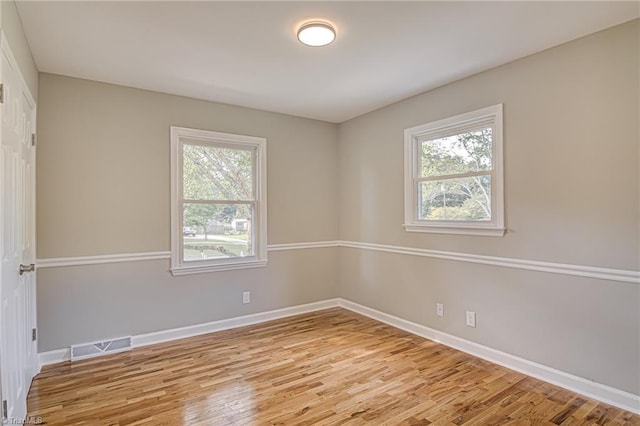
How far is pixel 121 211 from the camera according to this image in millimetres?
3328

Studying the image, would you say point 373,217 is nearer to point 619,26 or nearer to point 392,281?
Answer: point 392,281

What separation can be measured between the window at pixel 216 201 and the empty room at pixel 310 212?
2 cm

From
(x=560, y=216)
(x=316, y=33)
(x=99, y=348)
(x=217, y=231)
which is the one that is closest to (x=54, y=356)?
(x=99, y=348)

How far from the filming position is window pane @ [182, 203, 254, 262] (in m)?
3.72

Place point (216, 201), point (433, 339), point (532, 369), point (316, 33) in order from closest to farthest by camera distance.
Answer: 1. point (316, 33)
2. point (532, 369)
3. point (433, 339)
4. point (216, 201)

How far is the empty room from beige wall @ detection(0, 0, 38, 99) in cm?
3

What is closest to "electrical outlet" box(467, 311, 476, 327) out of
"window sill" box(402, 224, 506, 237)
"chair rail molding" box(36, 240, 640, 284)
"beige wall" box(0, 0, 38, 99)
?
"chair rail molding" box(36, 240, 640, 284)

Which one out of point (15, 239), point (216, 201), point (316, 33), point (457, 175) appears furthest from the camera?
point (216, 201)

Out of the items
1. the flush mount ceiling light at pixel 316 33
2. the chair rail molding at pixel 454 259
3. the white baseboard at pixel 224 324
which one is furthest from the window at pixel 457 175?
the white baseboard at pixel 224 324

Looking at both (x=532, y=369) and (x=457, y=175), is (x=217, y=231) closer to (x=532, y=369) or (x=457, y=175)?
(x=457, y=175)

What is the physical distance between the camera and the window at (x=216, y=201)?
3.63m

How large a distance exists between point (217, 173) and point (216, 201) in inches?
12.3

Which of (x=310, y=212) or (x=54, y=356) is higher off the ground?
(x=310, y=212)

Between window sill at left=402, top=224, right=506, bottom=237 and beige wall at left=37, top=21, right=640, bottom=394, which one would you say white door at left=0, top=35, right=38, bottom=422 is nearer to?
beige wall at left=37, top=21, right=640, bottom=394
